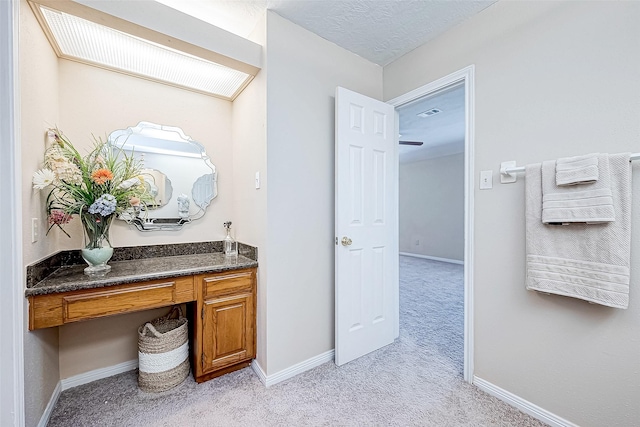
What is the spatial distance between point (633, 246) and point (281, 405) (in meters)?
2.01

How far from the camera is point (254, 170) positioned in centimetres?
190

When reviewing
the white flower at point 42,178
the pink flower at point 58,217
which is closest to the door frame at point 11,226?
the white flower at point 42,178

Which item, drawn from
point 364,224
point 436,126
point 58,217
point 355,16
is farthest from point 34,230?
point 436,126

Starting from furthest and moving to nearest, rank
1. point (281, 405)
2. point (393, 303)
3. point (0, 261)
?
point (393, 303) < point (281, 405) < point (0, 261)

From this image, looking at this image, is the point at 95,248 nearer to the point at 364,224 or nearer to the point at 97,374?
the point at 97,374

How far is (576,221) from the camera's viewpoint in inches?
49.3

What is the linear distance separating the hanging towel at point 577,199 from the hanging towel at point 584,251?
0.03 m

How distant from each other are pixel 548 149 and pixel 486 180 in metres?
0.34

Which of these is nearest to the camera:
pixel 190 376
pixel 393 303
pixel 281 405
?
pixel 281 405

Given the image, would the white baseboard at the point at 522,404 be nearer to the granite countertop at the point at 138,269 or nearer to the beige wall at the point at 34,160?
the granite countertop at the point at 138,269

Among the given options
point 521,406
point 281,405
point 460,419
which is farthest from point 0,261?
point 521,406

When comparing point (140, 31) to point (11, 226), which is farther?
point (140, 31)

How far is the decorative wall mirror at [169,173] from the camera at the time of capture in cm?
193

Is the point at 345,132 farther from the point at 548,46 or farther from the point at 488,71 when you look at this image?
the point at 548,46
